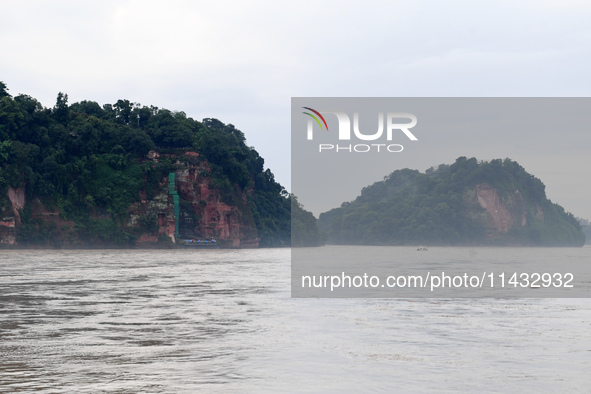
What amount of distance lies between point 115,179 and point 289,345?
105992mm

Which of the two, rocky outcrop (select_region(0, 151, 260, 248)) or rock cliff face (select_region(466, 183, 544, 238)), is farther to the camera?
rock cliff face (select_region(466, 183, 544, 238))

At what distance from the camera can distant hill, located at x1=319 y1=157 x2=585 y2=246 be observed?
→ 15225 cm

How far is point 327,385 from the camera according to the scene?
10086 millimetres

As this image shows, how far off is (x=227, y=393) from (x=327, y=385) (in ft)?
4.90

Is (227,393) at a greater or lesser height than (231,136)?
lesser

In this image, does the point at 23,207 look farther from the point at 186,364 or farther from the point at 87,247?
the point at 186,364

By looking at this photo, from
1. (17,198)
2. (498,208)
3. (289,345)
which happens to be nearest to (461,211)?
(498,208)

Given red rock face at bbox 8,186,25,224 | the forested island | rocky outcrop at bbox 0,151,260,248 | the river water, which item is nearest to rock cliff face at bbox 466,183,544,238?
the forested island

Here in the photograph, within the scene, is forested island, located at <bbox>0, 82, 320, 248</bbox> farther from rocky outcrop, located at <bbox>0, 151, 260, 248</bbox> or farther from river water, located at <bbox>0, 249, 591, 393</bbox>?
river water, located at <bbox>0, 249, 591, 393</bbox>

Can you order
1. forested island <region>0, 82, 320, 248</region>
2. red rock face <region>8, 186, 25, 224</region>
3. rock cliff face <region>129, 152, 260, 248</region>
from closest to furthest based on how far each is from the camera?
1. red rock face <region>8, 186, 25, 224</region>
2. forested island <region>0, 82, 320, 248</region>
3. rock cliff face <region>129, 152, 260, 248</region>

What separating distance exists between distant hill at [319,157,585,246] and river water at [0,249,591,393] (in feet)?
426

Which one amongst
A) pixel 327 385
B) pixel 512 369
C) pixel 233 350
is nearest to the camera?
pixel 327 385

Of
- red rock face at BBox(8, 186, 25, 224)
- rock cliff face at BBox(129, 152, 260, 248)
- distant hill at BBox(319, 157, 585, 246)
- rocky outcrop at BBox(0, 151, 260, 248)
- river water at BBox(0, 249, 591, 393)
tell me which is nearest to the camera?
river water at BBox(0, 249, 591, 393)

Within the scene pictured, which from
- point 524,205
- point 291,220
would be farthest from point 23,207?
point 524,205
